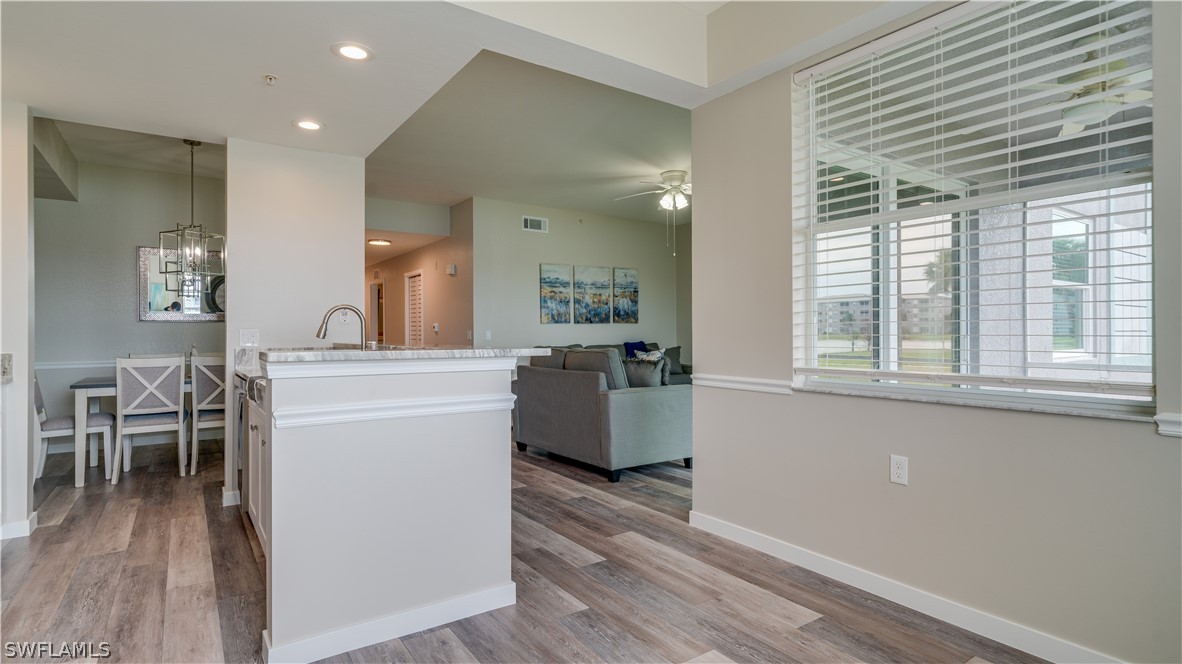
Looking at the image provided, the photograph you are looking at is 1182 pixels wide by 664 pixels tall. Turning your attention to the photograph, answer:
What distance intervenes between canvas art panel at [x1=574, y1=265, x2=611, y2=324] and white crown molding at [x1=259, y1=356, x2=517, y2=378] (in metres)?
5.36

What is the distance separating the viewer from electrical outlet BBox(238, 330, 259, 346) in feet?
12.2

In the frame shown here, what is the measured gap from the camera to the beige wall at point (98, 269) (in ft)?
17.1

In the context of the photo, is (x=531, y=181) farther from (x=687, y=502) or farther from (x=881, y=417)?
(x=881, y=417)

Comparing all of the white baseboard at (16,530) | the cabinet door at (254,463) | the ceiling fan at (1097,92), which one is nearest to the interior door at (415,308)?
the cabinet door at (254,463)

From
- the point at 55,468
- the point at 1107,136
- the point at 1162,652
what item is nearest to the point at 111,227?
the point at 55,468

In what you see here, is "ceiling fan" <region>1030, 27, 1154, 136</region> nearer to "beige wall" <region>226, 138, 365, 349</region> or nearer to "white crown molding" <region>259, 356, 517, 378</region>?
"white crown molding" <region>259, 356, 517, 378</region>

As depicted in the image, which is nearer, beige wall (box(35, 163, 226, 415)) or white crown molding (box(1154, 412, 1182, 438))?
white crown molding (box(1154, 412, 1182, 438))

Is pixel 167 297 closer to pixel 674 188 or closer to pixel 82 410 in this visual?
pixel 82 410

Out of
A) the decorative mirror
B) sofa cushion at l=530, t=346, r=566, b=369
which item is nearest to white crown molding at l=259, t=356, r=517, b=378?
sofa cushion at l=530, t=346, r=566, b=369

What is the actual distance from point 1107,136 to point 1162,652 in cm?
156

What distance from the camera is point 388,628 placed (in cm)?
208

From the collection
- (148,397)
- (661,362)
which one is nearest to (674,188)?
(661,362)

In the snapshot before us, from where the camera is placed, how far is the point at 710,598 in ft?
7.78

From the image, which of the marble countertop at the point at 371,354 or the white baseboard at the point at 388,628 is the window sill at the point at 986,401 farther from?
the white baseboard at the point at 388,628
